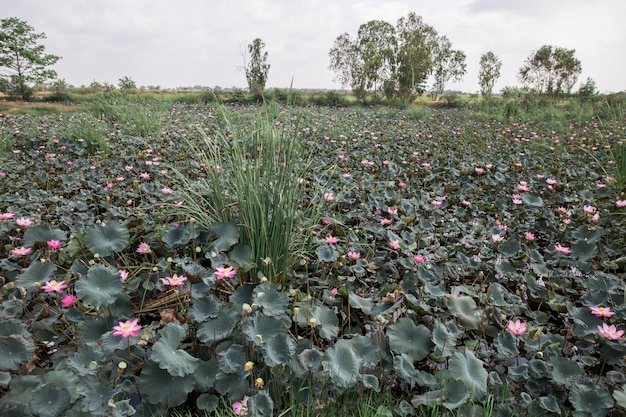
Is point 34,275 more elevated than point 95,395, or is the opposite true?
point 34,275

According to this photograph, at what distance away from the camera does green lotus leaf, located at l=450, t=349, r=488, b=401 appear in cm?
105

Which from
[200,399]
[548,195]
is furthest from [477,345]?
[548,195]

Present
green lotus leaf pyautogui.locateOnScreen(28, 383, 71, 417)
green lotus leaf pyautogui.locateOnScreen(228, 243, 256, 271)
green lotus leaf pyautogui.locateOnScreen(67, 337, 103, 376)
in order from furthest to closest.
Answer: green lotus leaf pyautogui.locateOnScreen(228, 243, 256, 271) → green lotus leaf pyautogui.locateOnScreen(67, 337, 103, 376) → green lotus leaf pyautogui.locateOnScreen(28, 383, 71, 417)

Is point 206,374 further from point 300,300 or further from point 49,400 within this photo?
point 300,300

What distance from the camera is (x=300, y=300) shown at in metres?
1.47

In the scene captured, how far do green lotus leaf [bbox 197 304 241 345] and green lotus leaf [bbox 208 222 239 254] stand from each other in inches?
18.2

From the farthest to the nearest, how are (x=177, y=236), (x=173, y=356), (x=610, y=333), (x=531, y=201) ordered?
1. (x=531, y=201)
2. (x=177, y=236)
3. (x=610, y=333)
4. (x=173, y=356)

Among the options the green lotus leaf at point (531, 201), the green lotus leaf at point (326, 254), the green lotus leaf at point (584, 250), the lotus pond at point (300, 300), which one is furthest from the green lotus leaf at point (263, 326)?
the green lotus leaf at point (531, 201)

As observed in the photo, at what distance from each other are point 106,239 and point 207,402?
0.86m

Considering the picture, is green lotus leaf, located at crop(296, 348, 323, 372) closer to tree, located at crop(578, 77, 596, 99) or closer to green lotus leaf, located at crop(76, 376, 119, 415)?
green lotus leaf, located at crop(76, 376, 119, 415)

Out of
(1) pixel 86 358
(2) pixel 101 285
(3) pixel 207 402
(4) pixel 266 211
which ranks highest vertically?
(4) pixel 266 211

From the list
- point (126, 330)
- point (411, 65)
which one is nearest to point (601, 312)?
point (126, 330)

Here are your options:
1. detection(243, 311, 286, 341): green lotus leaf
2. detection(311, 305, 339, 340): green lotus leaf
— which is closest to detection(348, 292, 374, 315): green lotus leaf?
detection(311, 305, 339, 340): green lotus leaf

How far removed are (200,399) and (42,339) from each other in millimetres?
644
